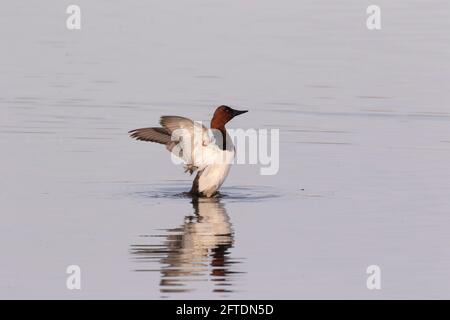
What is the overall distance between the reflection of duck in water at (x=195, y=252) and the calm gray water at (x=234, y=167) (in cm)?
3

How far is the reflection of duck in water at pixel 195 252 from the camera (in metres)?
10.2

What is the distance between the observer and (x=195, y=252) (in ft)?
36.6

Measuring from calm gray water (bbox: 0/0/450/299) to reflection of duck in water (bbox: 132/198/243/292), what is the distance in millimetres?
25

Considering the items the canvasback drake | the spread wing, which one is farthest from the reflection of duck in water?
the spread wing

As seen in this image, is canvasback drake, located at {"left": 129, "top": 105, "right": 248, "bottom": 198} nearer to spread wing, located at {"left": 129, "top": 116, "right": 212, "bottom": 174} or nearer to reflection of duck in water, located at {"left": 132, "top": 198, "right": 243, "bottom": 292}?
spread wing, located at {"left": 129, "top": 116, "right": 212, "bottom": 174}

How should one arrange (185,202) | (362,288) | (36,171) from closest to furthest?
(362,288)
(185,202)
(36,171)

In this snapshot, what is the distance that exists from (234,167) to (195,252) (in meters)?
4.32

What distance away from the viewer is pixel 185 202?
44.3 feet

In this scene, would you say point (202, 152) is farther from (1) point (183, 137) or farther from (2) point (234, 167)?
(2) point (234, 167)

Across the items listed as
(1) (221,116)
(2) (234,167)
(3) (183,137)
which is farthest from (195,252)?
(2) (234,167)

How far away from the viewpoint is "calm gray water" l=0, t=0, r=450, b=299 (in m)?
10.5

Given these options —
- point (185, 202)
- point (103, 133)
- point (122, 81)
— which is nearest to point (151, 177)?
point (185, 202)

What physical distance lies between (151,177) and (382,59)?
9682 millimetres

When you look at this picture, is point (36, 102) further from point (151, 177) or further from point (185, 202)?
point (185, 202)
